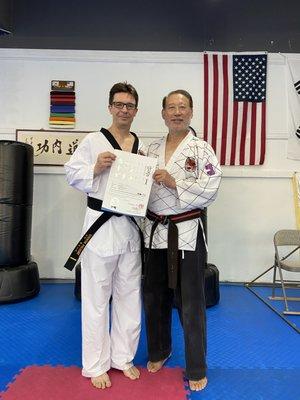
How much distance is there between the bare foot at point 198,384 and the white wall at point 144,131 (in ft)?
8.14

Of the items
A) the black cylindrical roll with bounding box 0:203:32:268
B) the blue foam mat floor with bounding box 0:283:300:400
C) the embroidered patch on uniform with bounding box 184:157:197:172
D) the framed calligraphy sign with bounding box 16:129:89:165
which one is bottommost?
the blue foam mat floor with bounding box 0:283:300:400

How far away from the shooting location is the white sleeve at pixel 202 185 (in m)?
2.08

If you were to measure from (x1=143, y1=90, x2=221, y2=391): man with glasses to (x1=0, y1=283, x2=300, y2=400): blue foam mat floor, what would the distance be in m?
0.28

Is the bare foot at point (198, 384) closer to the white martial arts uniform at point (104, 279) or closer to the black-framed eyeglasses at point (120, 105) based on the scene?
the white martial arts uniform at point (104, 279)

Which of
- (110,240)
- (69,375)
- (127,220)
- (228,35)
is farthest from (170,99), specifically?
(228,35)

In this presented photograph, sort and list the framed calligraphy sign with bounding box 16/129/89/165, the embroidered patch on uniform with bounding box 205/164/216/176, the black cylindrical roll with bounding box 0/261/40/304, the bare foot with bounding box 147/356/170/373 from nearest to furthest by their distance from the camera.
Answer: the embroidered patch on uniform with bounding box 205/164/216/176
the bare foot with bounding box 147/356/170/373
the black cylindrical roll with bounding box 0/261/40/304
the framed calligraphy sign with bounding box 16/129/89/165

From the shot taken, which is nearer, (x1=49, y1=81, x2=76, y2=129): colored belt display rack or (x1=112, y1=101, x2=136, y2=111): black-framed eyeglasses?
(x1=112, y1=101, x2=136, y2=111): black-framed eyeglasses

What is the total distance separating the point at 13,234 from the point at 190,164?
7.73ft

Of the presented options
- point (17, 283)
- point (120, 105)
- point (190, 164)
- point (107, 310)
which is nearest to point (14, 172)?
point (17, 283)

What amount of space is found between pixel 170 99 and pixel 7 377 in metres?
2.07

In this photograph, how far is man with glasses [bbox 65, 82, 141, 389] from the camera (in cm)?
211

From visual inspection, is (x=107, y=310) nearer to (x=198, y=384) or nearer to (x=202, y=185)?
(x=198, y=384)

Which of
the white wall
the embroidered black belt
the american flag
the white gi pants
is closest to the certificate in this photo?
the embroidered black belt

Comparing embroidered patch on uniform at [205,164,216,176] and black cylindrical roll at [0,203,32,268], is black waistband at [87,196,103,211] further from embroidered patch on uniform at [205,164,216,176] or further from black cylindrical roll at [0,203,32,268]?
black cylindrical roll at [0,203,32,268]
